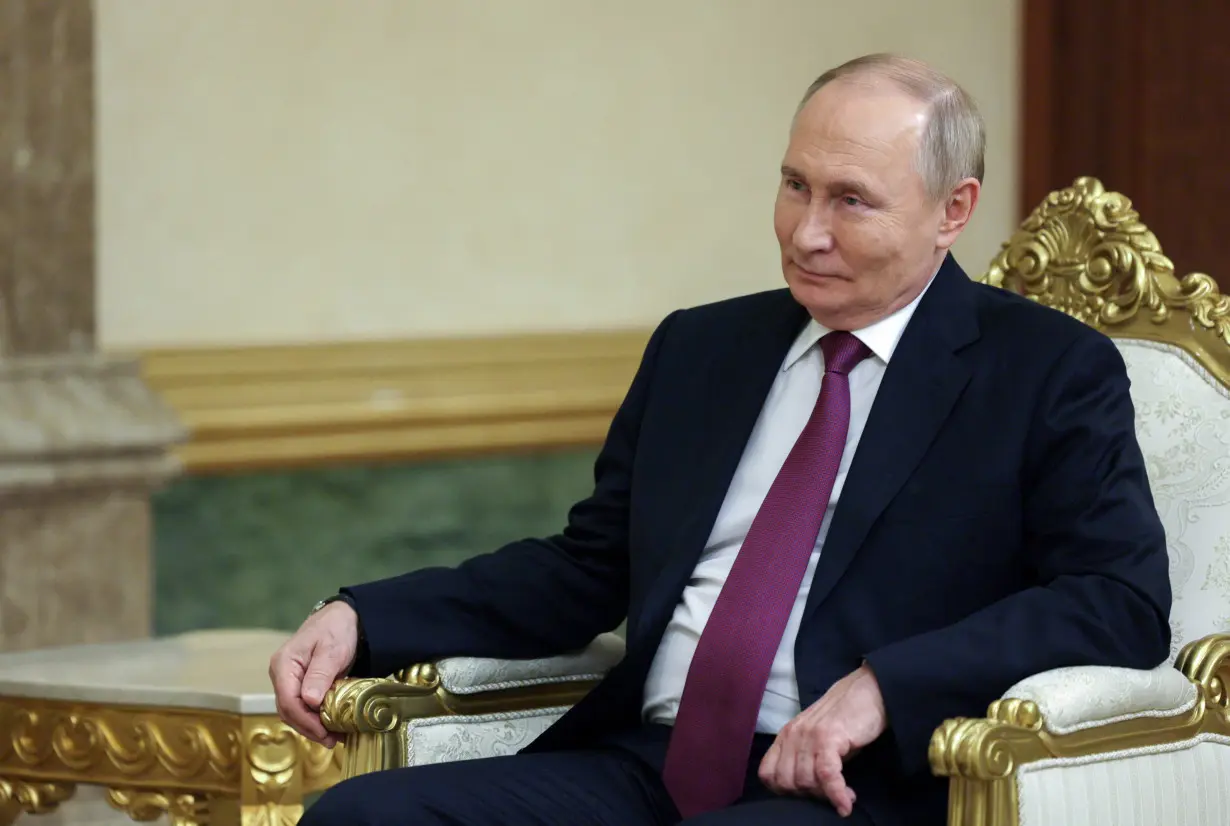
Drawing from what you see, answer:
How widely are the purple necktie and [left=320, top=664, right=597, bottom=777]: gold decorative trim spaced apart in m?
0.34

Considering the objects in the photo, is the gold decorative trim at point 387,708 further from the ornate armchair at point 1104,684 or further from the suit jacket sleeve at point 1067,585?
the suit jacket sleeve at point 1067,585

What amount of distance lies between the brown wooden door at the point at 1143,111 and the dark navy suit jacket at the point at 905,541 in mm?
2457

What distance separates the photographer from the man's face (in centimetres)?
240

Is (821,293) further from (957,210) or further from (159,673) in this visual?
(159,673)

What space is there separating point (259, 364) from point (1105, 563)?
2.48m

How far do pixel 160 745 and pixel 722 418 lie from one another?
1.21 m

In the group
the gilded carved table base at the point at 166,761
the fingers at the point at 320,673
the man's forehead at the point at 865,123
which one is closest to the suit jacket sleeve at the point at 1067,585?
the man's forehead at the point at 865,123

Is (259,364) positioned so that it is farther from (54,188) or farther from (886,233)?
(886,233)

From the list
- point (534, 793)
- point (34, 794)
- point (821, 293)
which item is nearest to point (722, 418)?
point (821, 293)

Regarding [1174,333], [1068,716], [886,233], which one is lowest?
[1068,716]


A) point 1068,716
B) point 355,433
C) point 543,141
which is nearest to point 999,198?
point 543,141

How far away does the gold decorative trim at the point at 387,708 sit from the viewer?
2.48 metres

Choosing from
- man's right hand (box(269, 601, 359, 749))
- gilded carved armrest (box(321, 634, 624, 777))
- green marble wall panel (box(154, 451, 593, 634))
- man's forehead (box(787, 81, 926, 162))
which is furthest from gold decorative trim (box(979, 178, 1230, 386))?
green marble wall panel (box(154, 451, 593, 634))

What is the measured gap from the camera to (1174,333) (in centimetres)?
280
